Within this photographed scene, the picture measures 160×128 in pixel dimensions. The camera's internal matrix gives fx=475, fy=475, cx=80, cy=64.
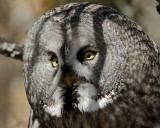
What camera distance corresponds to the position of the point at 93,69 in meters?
2.83

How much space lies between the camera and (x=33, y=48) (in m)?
3.04

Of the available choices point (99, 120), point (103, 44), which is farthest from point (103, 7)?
point (99, 120)

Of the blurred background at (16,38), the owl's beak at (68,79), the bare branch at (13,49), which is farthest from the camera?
the blurred background at (16,38)

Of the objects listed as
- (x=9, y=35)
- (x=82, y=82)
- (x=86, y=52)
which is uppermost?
(x=86, y=52)

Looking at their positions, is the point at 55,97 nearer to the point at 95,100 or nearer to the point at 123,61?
the point at 95,100

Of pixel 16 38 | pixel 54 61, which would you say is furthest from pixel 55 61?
pixel 16 38

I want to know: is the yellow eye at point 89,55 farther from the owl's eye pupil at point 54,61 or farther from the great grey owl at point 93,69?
the owl's eye pupil at point 54,61

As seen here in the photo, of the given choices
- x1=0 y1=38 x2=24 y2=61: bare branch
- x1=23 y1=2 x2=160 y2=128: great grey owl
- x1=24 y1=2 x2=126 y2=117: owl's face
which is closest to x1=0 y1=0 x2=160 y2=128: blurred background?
x1=0 y1=38 x2=24 y2=61: bare branch

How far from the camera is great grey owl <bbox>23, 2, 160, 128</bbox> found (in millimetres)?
2822

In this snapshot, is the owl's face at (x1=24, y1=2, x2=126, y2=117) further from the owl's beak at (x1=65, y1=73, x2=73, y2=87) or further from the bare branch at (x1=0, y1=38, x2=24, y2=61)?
the bare branch at (x1=0, y1=38, x2=24, y2=61)

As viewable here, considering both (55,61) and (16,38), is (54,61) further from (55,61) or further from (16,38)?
(16,38)

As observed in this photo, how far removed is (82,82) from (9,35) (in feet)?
7.59

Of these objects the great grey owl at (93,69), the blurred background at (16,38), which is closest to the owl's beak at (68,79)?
the great grey owl at (93,69)

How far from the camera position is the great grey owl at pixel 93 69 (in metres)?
2.82
